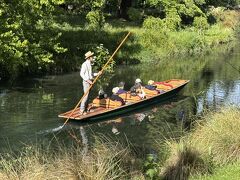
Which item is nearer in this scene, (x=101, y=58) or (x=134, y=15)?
(x=101, y=58)

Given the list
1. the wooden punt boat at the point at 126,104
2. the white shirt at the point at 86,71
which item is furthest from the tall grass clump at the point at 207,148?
the white shirt at the point at 86,71

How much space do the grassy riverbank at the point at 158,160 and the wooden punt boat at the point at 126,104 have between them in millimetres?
6222

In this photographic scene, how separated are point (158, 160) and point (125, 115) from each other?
825 cm

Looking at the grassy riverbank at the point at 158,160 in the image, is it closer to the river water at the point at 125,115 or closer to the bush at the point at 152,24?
the river water at the point at 125,115

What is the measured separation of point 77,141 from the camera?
46.0ft

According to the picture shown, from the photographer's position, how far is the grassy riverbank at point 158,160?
24.4 ft

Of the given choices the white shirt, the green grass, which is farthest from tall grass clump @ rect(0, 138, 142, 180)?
the white shirt

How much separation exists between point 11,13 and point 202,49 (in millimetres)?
20381

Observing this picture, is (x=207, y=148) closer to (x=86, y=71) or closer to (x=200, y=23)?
(x=86, y=71)

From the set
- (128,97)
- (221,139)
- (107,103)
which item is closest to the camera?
(221,139)

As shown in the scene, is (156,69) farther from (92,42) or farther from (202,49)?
(202,49)

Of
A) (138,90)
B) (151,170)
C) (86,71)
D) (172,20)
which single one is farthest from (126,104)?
(172,20)

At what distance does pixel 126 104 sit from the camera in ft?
57.8

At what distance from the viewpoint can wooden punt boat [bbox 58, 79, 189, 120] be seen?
16312mm
